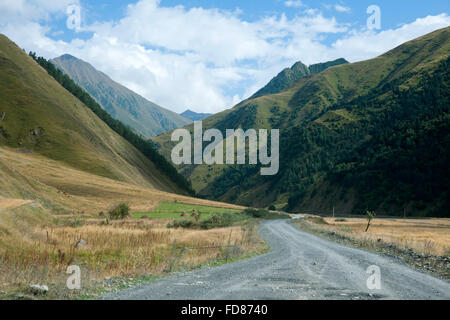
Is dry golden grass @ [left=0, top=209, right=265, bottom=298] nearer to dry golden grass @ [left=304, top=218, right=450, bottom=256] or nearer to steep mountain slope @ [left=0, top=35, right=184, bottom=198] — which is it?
dry golden grass @ [left=304, top=218, right=450, bottom=256]

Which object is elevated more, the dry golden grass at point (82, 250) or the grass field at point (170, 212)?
the dry golden grass at point (82, 250)

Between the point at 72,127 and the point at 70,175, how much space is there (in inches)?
1563

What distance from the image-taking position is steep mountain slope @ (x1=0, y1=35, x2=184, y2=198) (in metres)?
116

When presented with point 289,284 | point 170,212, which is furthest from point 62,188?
point 289,284

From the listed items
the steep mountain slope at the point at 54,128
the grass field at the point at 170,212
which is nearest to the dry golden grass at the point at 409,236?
the grass field at the point at 170,212

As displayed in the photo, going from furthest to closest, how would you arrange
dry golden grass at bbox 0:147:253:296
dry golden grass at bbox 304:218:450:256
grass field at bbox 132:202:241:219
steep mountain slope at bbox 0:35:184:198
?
steep mountain slope at bbox 0:35:184:198 < grass field at bbox 132:202:241:219 < dry golden grass at bbox 304:218:450:256 < dry golden grass at bbox 0:147:253:296

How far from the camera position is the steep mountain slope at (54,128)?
116 metres

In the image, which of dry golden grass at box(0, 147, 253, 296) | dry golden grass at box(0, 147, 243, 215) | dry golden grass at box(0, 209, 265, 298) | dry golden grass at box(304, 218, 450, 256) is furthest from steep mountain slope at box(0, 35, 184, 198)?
dry golden grass at box(0, 209, 265, 298)

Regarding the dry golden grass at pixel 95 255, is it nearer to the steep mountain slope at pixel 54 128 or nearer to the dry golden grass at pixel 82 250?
the dry golden grass at pixel 82 250

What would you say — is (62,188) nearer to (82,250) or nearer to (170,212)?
(170,212)

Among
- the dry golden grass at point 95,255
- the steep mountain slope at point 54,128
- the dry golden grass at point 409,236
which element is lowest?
the dry golden grass at point 409,236

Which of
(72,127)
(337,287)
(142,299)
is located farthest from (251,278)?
(72,127)

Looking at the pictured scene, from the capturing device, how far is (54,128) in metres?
124
